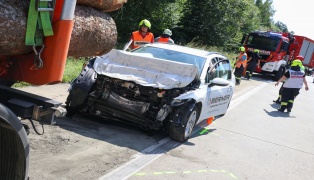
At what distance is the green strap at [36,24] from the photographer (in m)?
2.42

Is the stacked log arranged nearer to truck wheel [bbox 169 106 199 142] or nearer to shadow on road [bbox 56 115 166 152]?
shadow on road [bbox 56 115 166 152]

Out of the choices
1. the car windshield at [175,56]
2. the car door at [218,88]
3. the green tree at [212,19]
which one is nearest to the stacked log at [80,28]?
the car door at [218,88]

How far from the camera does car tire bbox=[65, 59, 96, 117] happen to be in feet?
20.9

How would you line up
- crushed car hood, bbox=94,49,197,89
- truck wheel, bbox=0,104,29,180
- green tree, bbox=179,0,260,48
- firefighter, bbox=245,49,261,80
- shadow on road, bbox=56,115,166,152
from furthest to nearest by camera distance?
1. green tree, bbox=179,0,260,48
2. firefighter, bbox=245,49,261,80
3. crushed car hood, bbox=94,49,197,89
4. shadow on road, bbox=56,115,166,152
5. truck wheel, bbox=0,104,29,180

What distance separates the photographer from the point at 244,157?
635 centimetres

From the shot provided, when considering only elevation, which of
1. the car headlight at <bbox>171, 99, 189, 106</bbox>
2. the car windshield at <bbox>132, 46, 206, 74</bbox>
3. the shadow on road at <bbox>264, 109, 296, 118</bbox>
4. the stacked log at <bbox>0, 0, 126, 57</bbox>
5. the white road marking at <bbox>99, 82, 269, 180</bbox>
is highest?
the stacked log at <bbox>0, 0, 126, 57</bbox>

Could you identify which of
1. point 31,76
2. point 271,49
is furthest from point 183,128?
point 271,49

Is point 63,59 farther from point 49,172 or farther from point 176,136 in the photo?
point 176,136

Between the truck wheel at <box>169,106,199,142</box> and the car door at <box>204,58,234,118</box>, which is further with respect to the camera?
the car door at <box>204,58,234,118</box>

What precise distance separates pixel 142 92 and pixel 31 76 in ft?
11.8

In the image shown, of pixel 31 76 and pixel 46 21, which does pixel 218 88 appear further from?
pixel 46 21

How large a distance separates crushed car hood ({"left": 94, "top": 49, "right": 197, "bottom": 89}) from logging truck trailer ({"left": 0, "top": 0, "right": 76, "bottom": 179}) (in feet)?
11.2

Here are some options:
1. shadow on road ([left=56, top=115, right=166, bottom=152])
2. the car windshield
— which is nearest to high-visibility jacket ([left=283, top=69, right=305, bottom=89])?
the car windshield

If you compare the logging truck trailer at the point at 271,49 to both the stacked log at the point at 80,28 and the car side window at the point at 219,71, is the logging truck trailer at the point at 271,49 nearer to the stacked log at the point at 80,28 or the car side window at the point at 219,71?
the car side window at the point at 219,71
